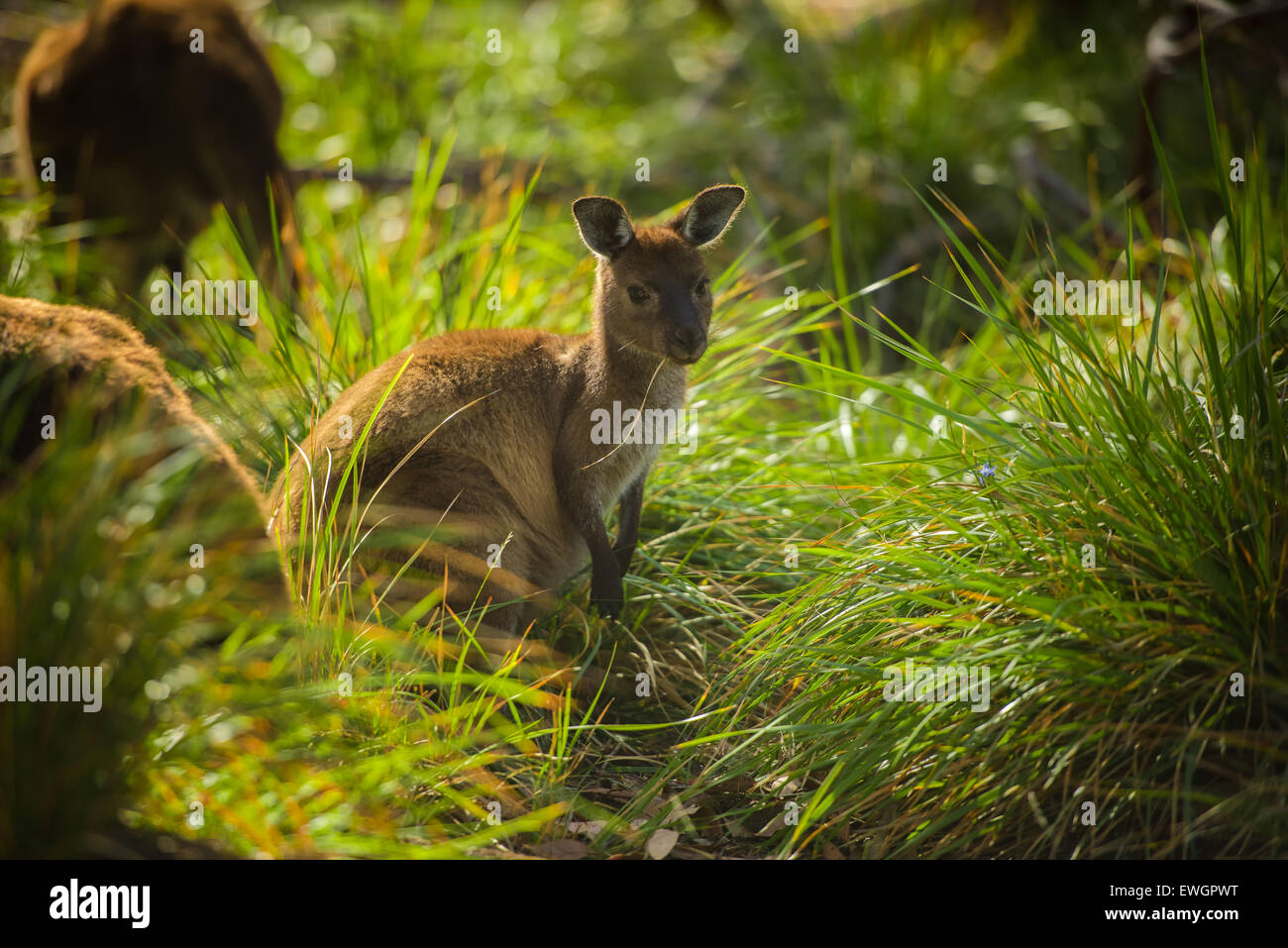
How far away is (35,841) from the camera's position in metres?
2.43

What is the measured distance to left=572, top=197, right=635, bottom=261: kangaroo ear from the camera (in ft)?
14.3

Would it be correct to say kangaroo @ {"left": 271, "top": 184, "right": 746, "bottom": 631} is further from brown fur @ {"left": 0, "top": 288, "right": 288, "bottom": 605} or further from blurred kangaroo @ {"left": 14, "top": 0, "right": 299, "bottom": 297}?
blurred kangaroo @ {"left": 14, "top": 0, "right": 299, "bottom": 297}

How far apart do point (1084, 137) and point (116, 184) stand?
25.7 feet

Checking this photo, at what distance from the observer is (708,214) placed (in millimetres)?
4617

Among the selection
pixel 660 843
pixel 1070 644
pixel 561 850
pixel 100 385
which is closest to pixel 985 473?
pixel 1070 644

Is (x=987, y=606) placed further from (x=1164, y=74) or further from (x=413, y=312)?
(x=1164, y=74)

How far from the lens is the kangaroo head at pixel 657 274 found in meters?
4.32

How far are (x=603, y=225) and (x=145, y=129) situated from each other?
11.1 feet

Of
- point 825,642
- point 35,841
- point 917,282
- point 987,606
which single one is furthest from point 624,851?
point 917,282

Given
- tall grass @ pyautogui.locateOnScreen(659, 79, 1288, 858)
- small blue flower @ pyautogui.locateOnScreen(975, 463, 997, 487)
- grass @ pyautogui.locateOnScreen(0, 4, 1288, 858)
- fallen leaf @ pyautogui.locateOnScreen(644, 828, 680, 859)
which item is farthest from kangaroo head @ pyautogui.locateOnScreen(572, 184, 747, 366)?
fallen leaf @ pyautogui.locateOnScreen(644, 828, 680, 859)

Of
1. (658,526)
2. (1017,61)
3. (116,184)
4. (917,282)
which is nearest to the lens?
(658,526)

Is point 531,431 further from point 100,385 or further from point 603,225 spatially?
point 100,385

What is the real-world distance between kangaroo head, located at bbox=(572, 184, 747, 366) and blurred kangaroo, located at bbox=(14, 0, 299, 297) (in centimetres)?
257

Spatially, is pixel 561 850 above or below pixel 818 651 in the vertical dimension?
below
